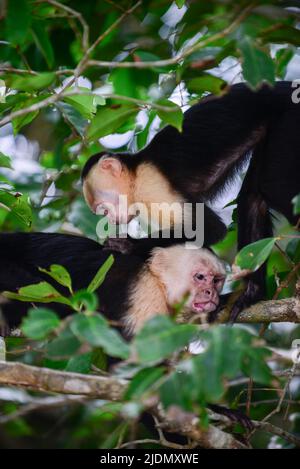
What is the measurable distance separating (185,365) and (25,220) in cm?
199

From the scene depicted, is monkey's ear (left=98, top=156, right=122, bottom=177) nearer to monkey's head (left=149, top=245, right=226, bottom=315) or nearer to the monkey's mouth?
monkey's head (left=149, top=245, right=226, bottom=315)

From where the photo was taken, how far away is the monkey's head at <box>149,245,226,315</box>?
12.1 feet

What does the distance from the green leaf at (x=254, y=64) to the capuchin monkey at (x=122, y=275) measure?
127 cm

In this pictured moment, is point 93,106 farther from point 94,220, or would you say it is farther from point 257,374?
point 257,374

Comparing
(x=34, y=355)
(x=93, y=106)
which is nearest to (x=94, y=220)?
(x=93, y=106)

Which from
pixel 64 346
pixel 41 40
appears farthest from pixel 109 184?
pixel 64 346

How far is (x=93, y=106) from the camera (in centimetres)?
357

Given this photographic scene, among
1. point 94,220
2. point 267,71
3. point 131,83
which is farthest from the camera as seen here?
point 94,220

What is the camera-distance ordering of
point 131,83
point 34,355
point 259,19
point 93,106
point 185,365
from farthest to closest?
point 34,355 < point 93,106 < point 131,83 < point 259,19 < point 185,365

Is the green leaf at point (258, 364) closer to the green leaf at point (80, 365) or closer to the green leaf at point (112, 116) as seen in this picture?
the green leaf at point (80, 365)

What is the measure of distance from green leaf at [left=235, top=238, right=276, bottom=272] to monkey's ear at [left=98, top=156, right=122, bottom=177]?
5.70 feet

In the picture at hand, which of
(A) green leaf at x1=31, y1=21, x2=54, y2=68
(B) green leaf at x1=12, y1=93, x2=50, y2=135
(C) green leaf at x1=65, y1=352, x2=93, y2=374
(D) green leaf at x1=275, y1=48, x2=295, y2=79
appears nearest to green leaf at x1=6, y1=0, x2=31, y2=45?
(A) green leaf at x1=31, y1=21, x2=54, y2=68

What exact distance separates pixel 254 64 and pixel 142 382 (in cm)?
123
